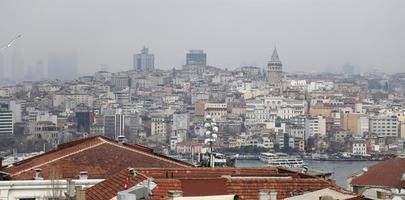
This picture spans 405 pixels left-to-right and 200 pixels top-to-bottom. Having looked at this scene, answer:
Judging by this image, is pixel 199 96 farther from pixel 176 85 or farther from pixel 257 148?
pixel 257 148

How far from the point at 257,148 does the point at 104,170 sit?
39.2 m

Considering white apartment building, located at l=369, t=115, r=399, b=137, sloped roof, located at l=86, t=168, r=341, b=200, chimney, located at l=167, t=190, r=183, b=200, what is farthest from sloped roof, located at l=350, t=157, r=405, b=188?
white apartment building, located at l=369, t=115, r=399, b=137

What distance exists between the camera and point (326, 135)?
49.2 metres

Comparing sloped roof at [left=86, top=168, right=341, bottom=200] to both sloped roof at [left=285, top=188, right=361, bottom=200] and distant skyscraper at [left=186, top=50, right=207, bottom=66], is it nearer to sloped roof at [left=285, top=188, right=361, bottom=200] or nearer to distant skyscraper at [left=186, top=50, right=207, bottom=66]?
sloped roof at [left=285, top=188, right=361, bottom=200]

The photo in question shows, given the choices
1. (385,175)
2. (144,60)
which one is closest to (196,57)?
(144,60)

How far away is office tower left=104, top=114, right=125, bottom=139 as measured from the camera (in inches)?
1965

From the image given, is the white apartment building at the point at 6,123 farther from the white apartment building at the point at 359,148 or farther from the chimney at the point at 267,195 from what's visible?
the chimney at the point at 267,195

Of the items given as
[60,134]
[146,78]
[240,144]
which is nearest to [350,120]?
[240,144]

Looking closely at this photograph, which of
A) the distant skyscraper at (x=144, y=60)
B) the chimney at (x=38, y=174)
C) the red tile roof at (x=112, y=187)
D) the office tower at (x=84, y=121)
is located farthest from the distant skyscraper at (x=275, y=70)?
the red tile roof at (x=112, y=187)

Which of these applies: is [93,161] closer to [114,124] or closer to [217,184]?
[217,184]

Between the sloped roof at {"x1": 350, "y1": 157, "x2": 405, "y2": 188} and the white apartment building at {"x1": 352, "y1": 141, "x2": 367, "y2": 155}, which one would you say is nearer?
the sloped roof at {"x1": 350, "y1": 157, "x2": 405, "y2": 188}

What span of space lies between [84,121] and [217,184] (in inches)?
1904

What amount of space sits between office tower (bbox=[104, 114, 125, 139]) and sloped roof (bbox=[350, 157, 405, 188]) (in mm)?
42762

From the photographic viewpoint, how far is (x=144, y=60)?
3565 inches
